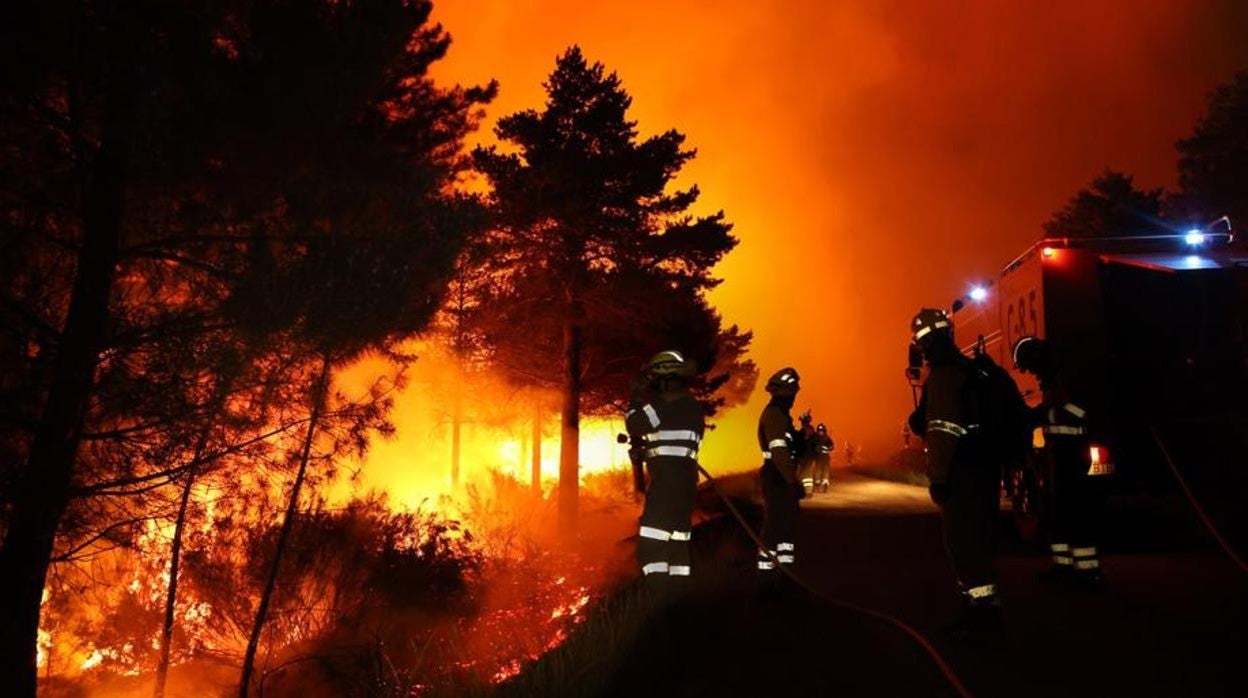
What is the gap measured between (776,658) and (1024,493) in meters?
8.00

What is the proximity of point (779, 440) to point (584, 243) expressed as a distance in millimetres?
13588

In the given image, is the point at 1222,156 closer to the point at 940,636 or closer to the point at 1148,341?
the point at 1148,341

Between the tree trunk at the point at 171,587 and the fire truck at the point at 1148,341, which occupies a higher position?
the fire truck at the point at 1148,341

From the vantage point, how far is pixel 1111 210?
1768 inches

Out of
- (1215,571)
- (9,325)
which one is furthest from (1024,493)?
(9,325)

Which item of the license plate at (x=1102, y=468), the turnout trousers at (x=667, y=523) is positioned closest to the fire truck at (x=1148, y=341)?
the license plate at (x=1102, y=468)

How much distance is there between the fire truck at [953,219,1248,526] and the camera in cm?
990

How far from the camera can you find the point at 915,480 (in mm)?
25766

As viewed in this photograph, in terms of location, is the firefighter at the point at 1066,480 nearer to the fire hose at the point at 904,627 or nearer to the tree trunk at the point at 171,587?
the fire hose at the point at 904,627

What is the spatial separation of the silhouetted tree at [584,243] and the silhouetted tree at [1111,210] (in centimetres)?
2860

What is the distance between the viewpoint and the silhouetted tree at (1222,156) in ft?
116

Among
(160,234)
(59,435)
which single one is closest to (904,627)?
(59,435)

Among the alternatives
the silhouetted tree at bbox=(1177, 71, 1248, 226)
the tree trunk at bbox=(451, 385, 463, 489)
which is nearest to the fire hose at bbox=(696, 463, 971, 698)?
the tree trunk at bbox=(451, 385, 463, 489)

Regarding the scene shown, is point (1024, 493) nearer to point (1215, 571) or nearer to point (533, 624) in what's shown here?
point (1215, 571)
